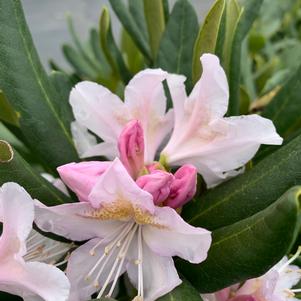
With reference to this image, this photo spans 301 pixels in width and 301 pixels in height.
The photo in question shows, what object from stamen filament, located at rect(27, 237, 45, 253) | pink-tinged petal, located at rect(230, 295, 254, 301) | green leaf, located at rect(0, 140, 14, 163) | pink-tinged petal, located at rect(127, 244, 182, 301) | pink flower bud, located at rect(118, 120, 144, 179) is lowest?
pink-tinged petal, located at rect(230, 295, 254, 301)

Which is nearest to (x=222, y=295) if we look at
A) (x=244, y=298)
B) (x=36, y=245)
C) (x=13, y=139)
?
(x=244, y=298)

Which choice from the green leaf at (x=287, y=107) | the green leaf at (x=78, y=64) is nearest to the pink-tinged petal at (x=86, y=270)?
the green leaf at (x=287, y=107)

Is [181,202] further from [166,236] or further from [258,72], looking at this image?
[258,72]

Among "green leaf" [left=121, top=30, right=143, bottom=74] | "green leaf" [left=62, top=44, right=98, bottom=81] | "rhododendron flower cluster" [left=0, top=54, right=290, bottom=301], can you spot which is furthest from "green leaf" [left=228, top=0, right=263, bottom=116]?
"green leaf" [left=62, top=44, right=98, bottom=81]

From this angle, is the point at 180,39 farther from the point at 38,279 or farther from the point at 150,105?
the point at 38,279

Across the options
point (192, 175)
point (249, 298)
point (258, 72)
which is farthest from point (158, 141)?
point (258, 72)

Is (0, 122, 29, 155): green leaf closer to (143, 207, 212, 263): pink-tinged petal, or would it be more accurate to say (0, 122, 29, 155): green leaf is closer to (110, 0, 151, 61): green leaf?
(110, 0, 151, 61): green leaf
